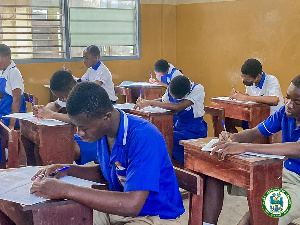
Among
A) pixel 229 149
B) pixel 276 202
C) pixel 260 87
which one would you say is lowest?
pixel 276 202

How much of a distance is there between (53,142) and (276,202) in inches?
64.1

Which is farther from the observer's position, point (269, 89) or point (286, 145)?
point (269, 89)

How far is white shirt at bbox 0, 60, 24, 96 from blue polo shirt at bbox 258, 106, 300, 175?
7.76ft

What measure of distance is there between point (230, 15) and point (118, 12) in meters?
1.66

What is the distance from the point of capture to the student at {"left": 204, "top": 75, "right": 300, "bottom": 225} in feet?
7.04

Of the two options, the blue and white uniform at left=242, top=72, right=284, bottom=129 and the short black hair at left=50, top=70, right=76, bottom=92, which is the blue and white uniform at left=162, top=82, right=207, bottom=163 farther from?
the short black hair at left=50, top=70, right=76, bottom=92

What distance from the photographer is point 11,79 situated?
3975 mm

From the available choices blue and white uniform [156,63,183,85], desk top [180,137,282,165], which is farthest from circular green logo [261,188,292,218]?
blue and white uniform [156,63,183,85]

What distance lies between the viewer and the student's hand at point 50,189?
4.64 ft

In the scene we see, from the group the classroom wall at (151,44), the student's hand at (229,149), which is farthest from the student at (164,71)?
the student's hand at (229,149)

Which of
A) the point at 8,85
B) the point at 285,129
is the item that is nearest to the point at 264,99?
the point at 285,129

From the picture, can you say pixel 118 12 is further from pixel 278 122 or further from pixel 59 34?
pixel 278 122

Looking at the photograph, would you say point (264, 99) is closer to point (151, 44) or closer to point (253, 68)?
→ point (253, 68)

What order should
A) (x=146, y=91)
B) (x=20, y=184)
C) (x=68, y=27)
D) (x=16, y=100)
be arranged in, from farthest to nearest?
(x=68, y=27) → (x=146, y=91) → (x=16, y=100) → (x=20, y=184)
